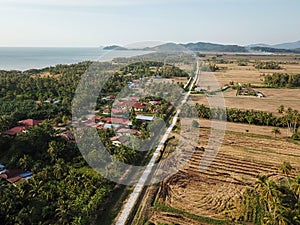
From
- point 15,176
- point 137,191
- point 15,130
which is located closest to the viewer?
point 137,191

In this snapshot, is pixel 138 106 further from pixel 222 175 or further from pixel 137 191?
pixel 137 191

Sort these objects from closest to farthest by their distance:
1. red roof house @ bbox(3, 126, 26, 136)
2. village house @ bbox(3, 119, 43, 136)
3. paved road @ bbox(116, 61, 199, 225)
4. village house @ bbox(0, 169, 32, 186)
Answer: paved road @ bbox(116, 61, 199, 225) < village house @ bbox(0, 169, 32, 186) < red roof house @ bbox(3, 126, 26, 136) < village house @ bbox(3, 119, 43, 136)

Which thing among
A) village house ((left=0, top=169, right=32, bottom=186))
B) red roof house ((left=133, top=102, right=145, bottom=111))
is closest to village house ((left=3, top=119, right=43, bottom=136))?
village house ((left=0, top=169, right=32, bottom=186))

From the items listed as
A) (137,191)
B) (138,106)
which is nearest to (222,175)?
(137,191)

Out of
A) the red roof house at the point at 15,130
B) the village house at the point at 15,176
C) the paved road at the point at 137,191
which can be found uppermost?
the red roof house at the point at 15,130

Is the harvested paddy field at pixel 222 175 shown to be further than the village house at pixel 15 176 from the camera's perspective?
No

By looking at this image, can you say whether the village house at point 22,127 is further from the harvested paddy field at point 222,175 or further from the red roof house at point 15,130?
the harvested paddy field at point 222,175

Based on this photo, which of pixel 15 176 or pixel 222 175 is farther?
pixel 222 175

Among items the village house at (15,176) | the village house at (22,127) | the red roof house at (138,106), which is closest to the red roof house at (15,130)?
the village house at (22,127)

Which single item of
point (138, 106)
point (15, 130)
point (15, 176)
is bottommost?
point (15, 176)

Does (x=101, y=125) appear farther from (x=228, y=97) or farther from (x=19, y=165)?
(x=228, y=97)

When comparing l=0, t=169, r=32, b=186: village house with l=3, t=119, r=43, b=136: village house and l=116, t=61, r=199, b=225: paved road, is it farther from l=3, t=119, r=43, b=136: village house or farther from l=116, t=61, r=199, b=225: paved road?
l=3, t=119, r=43, b=136: village house
